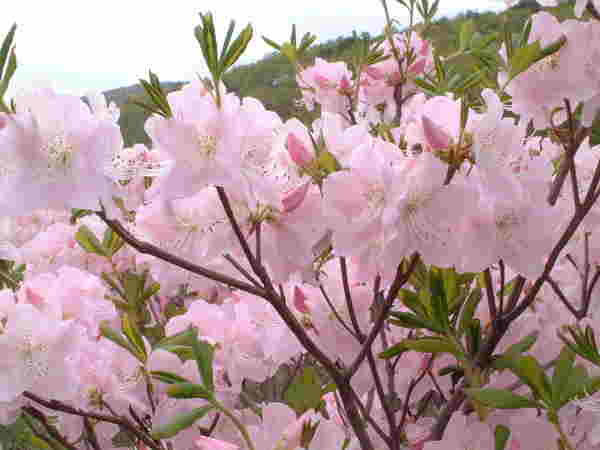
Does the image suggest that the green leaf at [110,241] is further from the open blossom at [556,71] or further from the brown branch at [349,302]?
the open blossom at [556,71]

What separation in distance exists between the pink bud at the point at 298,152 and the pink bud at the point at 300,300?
0.80 ft

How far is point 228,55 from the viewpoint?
83cm

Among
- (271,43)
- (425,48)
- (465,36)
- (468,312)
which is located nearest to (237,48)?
(468,312)

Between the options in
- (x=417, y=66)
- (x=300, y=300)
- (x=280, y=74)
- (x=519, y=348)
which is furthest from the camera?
(x=280, y=74)

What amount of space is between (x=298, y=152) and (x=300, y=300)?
28 centimetres

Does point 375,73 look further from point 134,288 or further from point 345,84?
point 134,288

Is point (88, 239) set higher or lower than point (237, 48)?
lower

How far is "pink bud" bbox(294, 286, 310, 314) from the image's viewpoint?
106 cm

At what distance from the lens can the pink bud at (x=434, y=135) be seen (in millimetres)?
769

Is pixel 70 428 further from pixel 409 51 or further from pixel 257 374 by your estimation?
pixel 409 51

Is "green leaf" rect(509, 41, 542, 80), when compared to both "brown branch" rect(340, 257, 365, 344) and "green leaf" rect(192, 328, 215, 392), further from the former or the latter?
"green leaf" rect(192, 328, 215, 392)

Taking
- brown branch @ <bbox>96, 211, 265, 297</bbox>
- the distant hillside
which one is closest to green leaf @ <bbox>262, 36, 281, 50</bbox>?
brown branch @ <bbox>96, 211, 265, 297</bbox>

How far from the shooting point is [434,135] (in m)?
0.77

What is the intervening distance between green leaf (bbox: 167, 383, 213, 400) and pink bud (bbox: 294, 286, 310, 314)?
0.30 metres
